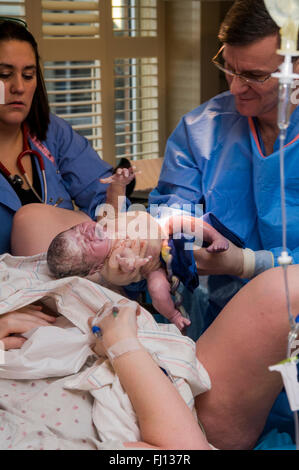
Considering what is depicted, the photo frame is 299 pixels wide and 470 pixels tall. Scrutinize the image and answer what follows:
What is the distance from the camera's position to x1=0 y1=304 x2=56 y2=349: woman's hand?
4.04 feet

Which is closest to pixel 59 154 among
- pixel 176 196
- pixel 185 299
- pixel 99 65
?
pixel 176 196

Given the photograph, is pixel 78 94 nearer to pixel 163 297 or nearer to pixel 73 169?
pixel 73 169

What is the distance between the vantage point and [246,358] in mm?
1142

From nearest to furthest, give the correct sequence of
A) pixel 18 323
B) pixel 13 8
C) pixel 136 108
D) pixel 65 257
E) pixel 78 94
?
pixel 18 323
pixel 65 257
pixel 13 8
pixel 78 94
pixel 136 108

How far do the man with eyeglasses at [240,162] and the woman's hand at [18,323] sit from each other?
1.45 ft

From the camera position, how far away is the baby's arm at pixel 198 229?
1.41 m

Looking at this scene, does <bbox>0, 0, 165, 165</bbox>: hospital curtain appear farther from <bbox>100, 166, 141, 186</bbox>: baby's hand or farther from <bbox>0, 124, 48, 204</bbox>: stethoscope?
<bbox>100, 166, 141, 186</bbox>: baby's hand

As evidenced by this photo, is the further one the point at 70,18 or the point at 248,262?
the point at 70,18

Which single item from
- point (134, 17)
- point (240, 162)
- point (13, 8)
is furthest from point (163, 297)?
point (134, 17)

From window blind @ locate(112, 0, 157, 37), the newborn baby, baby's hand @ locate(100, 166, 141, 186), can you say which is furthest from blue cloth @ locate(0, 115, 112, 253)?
window blind @ locate(112, 0, 157, 37)

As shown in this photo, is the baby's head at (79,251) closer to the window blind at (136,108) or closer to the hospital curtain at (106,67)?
the hospital curtain at (106,67)

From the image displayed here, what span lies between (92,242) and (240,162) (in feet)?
1.68

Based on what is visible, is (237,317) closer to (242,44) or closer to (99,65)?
(242,44)
